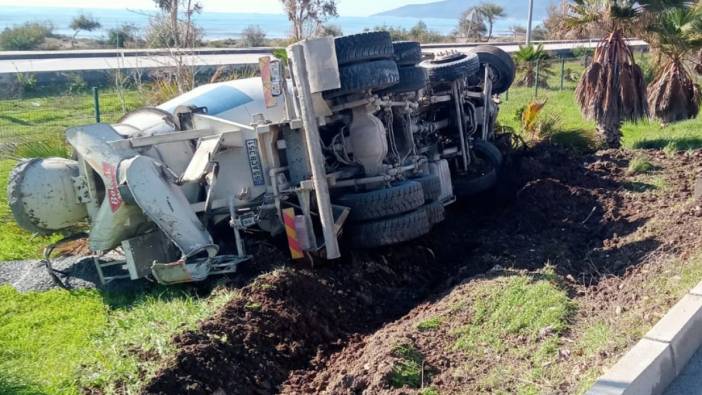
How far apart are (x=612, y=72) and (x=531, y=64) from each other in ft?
43.5

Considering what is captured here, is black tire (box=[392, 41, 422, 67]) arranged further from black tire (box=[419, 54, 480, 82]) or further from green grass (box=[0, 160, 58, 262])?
green grass (box=[0, 160, 58, 262])

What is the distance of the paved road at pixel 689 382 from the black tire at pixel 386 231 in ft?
9.65

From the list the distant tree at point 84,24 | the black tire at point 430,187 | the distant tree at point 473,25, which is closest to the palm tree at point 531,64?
the black tire at point 430,187

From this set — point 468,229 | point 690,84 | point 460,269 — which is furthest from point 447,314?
point 690,84

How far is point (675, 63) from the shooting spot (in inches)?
558

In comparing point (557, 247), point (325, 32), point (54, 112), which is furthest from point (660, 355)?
point (325, 32)

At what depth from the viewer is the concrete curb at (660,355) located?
4.12m

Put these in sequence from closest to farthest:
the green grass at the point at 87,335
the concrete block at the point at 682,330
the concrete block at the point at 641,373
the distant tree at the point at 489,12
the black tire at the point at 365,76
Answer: the concrete block at the point at 641,373, the concrete block at the point at 682,330, the green grass at the point at 87,335, the black tire at the point at 365,76, the distant tree at the point at 489,12

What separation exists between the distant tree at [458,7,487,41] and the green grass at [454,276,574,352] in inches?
2374

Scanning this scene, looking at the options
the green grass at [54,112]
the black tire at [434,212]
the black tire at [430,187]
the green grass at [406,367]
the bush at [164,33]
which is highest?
the bush at [164,33]

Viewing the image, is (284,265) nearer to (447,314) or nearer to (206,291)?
(206,291)

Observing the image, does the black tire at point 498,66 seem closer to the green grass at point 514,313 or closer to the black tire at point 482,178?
the black tire at point 482,178

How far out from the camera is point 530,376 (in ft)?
15.0

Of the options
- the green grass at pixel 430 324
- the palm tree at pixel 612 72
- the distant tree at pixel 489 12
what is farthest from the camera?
the distant tree at pixel 489 12
